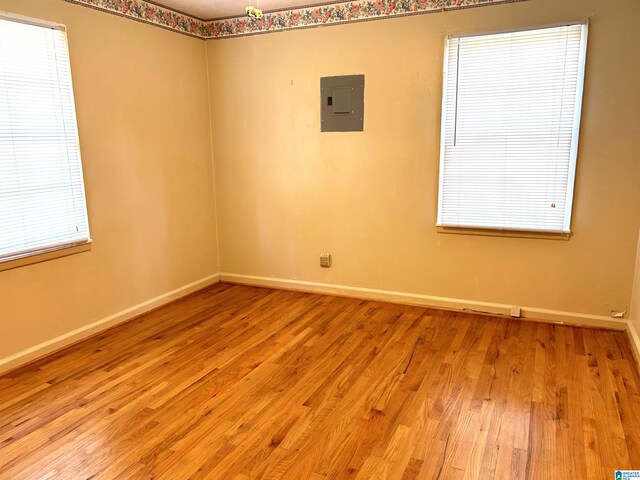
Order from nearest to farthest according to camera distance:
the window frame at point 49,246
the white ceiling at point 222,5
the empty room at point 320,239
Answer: the empty room at point 320,239
the window frame at point 49,246
the white ceiling at point 222,5

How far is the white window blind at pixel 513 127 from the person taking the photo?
129 inches

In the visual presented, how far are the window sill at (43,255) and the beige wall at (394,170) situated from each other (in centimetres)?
159

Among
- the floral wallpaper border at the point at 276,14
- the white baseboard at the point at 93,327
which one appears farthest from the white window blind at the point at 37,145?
the white baseboard at the point at 93,327

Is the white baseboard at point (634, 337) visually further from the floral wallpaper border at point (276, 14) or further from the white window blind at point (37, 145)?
the white window blind at point (37, 145)

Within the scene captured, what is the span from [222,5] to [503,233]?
2.98 metres

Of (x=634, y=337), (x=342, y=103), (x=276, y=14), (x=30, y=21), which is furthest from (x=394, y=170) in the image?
(x=30, y=21)

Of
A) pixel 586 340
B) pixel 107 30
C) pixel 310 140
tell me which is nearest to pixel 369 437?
pixel 586 340

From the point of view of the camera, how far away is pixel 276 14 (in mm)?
4047

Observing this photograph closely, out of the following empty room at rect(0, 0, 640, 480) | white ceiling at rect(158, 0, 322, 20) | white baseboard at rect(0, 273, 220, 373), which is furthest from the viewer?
white ceiling at rect(158, 0, 322, 20)

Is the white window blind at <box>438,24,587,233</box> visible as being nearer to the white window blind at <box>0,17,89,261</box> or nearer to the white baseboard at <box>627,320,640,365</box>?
the white baseboard at <box>627,320,640,365</box>

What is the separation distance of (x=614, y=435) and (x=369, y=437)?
1.17m

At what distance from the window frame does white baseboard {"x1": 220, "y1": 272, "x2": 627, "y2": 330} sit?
1719 millimetres

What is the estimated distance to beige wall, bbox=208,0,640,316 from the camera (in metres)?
3.21

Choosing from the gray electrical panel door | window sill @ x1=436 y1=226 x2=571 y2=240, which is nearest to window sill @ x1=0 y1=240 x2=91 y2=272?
the gray electrical panel door
